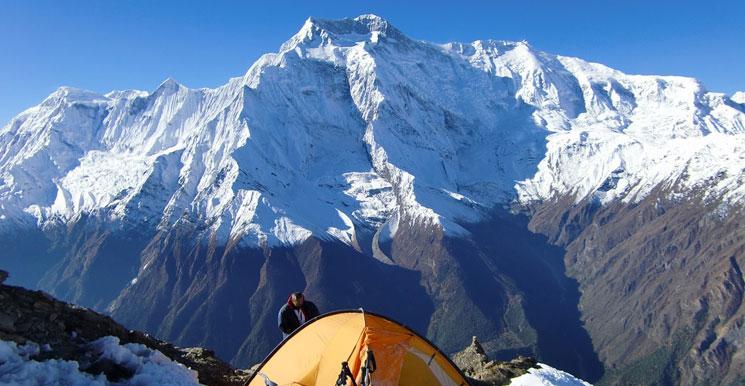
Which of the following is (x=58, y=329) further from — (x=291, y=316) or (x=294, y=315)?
(x=294, y=315)

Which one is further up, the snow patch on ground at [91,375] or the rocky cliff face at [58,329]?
the rocky cliff face at [58,329]

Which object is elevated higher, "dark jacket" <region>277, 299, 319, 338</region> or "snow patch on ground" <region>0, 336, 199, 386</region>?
"dark jacket" <region>277, 299, 319, 338</region>

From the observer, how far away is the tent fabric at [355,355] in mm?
24234

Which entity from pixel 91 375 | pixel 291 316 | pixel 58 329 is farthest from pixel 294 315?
pixel 91 375

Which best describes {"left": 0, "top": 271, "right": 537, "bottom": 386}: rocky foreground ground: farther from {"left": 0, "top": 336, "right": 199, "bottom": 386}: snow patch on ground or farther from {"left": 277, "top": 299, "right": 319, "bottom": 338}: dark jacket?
{"left": 277, "top": 299, "right": 319, "bottom": 338}: dark jacket

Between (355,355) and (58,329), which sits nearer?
(58,329)

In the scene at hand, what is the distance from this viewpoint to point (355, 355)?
24.2 metres

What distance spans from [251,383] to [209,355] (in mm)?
9706

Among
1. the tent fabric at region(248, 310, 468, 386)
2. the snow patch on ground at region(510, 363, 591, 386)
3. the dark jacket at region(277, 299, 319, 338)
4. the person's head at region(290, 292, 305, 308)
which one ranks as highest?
the person's head at region(290, 292, 305, 308)

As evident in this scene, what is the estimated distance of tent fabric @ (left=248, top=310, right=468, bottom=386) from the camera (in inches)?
954

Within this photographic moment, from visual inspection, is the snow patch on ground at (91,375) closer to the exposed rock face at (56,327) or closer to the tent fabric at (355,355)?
the exposed rock face at (56,327)

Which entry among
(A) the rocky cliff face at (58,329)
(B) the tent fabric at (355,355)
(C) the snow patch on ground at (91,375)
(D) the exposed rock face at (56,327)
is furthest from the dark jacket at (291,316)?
(C) the snow patch on ground at (91,375)

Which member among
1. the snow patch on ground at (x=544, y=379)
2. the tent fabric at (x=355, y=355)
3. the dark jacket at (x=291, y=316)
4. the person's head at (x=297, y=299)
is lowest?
the snow patch on ground at (x=544, y=379)

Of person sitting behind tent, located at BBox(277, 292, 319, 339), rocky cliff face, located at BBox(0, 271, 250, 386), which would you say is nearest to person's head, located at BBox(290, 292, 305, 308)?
person sitting behind tent, located at BBox(277, 292, 319, 339)
